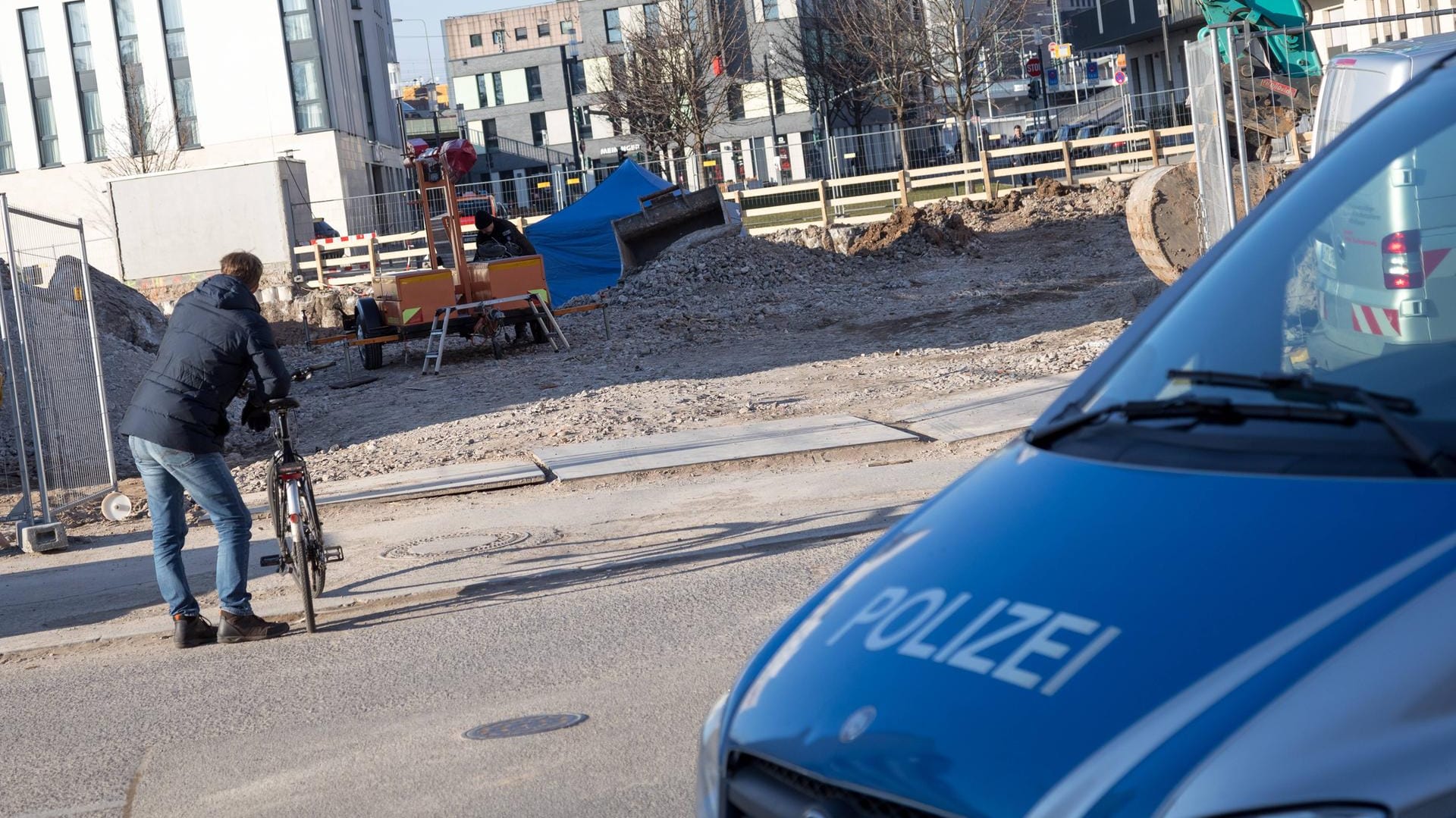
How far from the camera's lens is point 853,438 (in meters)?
11.2

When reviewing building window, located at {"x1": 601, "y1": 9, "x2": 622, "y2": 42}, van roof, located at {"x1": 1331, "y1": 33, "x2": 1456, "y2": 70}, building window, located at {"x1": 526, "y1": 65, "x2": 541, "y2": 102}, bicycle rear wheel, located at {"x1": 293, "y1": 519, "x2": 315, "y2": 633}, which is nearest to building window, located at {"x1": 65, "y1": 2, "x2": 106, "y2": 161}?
building window, located at {"x1": 601, "y1": 9, "x2": 622, "y2": 42}

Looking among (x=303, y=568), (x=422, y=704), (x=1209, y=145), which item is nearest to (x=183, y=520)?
(x=303, y=568)

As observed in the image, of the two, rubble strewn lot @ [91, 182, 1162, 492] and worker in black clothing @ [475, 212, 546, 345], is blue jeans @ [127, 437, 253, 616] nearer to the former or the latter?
rubble strewn lot @ [91, 182, 1162, 492]

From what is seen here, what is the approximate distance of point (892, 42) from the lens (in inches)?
2151

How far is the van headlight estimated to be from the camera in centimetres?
235

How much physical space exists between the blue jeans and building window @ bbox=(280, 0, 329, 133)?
4817cm

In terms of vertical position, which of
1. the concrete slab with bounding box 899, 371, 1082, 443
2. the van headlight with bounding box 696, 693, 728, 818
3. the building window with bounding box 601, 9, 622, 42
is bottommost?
the concrete slab with bounding box 899, 371, 1082, 443

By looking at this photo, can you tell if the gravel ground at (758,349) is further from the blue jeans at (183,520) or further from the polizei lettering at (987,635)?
the polizei lettering at (987,635)

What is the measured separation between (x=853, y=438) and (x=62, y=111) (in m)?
51.5

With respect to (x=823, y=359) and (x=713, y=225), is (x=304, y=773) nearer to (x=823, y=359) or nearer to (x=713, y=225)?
(x=823, y=359)

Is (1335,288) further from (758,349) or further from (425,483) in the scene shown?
(758,349)

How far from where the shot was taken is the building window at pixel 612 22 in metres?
82.9

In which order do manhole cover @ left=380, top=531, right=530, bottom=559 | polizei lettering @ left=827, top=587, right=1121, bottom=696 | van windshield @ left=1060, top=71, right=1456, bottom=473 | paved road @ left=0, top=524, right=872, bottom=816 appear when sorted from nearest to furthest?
polizei lettering @ left=827, top=587, right=1121, bottom=696, van windshield @ left=1060, top=71, right=1456, bottom=473, paved road @ left=0, top=524, right=872, bottom=816, manhole cover @ left=380, top=531, right=530, bottom=559

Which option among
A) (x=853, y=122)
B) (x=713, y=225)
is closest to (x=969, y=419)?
(x=713, y=225)
